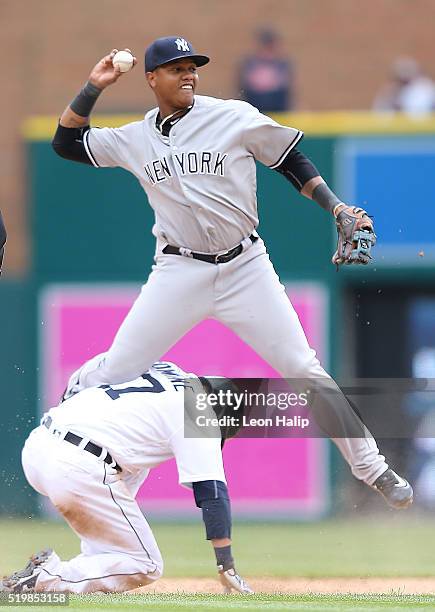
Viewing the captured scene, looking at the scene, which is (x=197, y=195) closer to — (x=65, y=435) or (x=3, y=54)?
(x=65, y=435)

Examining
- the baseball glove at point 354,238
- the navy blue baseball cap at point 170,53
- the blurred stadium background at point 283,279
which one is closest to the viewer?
the baseball glove at point 354,238

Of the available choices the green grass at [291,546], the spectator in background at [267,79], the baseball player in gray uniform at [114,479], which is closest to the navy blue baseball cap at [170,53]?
the baseball player in gray uniform at [114,479]

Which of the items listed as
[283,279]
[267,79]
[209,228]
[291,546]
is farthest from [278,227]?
[209,228]

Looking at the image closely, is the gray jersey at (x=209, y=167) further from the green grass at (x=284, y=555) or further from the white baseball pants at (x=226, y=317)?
the green grass at (x=284, y=555)

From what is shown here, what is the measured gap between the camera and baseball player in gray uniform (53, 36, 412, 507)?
6.42m

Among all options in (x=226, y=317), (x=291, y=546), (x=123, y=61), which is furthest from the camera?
(x=291, y=546)

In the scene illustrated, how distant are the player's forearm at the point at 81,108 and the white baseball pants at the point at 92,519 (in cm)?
138

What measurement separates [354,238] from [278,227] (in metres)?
4.10

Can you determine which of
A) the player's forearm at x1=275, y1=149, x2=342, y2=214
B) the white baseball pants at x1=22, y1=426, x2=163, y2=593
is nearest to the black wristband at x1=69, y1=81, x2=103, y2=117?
the player's forearm at x1=275, y1=149, x2=342, y2=214

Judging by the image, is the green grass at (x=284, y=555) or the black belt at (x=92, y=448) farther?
the black belt at (x=92, y=448)

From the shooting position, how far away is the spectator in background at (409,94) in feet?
37.3

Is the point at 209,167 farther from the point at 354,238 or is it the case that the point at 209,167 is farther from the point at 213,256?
the point at 354,238

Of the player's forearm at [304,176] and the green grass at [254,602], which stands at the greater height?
the player's forearm at [304,176]

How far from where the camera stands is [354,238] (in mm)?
6219
